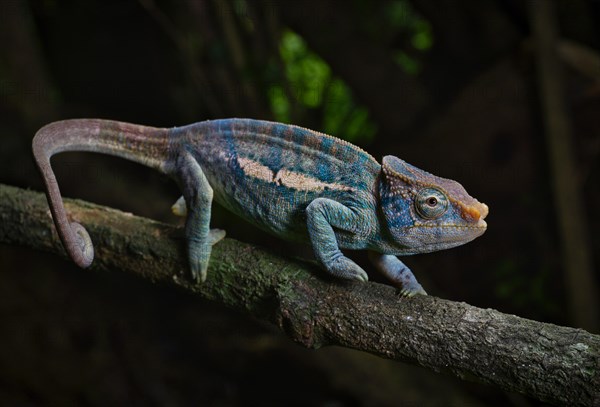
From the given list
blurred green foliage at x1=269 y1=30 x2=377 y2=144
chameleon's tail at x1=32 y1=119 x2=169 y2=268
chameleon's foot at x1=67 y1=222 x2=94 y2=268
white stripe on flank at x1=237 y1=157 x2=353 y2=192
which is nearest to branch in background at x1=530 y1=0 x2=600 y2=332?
blurred green foliage at x1=269 y1=30 x2=377 y2=144

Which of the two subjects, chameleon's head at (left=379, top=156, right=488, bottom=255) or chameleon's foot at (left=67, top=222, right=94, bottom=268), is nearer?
chameleon's head at (left=379, top=156, right=488, bottom=255)

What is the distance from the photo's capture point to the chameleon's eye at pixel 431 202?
167 cm

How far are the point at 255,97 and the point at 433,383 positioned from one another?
2.05 meters

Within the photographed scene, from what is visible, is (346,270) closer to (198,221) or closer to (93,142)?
(198,221)

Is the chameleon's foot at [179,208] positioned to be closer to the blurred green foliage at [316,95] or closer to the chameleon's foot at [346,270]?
the chameleon's foot at [346,270]

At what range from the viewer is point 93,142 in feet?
6.93

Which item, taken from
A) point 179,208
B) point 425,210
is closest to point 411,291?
point 425,210

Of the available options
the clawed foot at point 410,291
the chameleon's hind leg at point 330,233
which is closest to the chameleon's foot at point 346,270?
the chameleon's hind leg at point 330,233

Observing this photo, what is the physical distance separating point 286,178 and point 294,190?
0.05 meters

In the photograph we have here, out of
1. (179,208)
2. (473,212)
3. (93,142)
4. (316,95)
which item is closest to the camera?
(473,212)

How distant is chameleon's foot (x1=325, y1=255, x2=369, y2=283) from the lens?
5.75 ft

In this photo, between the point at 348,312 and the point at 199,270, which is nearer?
the point at 348,312

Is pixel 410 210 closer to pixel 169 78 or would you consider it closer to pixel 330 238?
pixel 330 238

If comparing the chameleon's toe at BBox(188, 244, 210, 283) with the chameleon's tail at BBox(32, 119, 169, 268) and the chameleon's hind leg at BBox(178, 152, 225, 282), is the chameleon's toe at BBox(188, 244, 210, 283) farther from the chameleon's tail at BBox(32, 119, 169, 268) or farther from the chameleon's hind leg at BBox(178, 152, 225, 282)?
the chameleon's tail at BBox(32, 119, 169, 268)
